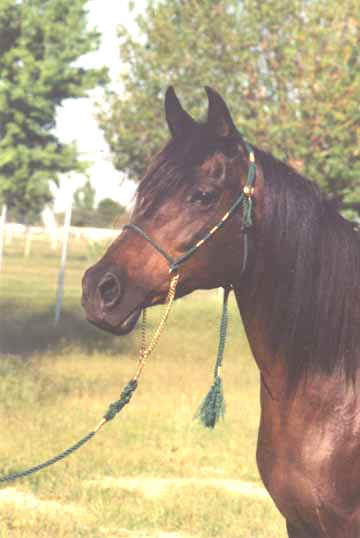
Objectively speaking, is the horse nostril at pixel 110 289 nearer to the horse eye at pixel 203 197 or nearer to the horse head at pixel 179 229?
the horse head at pixel 179 229

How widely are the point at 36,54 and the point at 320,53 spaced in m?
6.50

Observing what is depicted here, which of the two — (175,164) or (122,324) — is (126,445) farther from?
(175,164)

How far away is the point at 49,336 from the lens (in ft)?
57.6

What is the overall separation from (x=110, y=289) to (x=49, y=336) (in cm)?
1471

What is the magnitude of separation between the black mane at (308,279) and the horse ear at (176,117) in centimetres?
34

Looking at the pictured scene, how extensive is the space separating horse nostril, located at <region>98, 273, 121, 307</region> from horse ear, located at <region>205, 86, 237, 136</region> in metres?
0.74

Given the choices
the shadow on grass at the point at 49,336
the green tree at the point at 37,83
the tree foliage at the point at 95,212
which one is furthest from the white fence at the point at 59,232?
the shadow on grass at the point at 49,336

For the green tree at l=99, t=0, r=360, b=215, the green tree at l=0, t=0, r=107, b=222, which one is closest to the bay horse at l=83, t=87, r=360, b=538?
the green tree at l=99, t=0, r=360, b=215

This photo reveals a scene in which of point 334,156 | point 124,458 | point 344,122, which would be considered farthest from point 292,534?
point 344,122

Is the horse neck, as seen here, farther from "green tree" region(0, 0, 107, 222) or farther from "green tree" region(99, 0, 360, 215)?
"green tree" region(0, 0, 107, 222)

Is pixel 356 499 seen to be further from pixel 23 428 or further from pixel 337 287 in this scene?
pixel 23 428

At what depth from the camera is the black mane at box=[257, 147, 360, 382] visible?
3.37 m

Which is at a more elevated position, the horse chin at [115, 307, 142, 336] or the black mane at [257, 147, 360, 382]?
the black mane at [257, 147, 360, 382]

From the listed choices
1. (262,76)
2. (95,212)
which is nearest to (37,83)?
(262,76)
